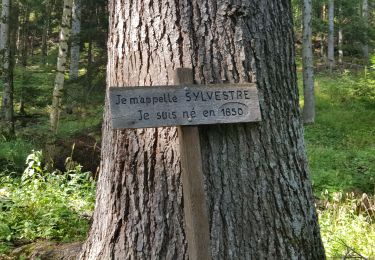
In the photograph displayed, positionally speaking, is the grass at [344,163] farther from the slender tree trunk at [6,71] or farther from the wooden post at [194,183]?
the slender tree trunk at [6,71]

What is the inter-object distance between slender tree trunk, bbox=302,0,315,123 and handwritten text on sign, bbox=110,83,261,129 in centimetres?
1259

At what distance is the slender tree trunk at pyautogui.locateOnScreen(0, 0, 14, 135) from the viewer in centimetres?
1213

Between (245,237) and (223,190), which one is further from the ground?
(223,190)

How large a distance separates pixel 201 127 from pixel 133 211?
629 millimetres

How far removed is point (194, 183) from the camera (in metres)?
2.19

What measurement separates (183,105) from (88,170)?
590 cm

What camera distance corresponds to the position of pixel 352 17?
24.7 m

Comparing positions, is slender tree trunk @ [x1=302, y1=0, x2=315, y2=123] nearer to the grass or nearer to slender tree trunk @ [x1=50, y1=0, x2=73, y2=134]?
the grass

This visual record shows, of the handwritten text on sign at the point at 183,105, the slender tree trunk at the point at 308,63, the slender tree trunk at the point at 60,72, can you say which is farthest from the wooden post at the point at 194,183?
the slender tree trunk at the point at 308,63

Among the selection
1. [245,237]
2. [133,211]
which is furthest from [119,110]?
[245,237]

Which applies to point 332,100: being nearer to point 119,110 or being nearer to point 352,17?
point 352,17

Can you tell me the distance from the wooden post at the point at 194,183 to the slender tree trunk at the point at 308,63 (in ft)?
42.0

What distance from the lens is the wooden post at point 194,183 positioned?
219 cm

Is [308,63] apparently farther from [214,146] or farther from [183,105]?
[183,105]
